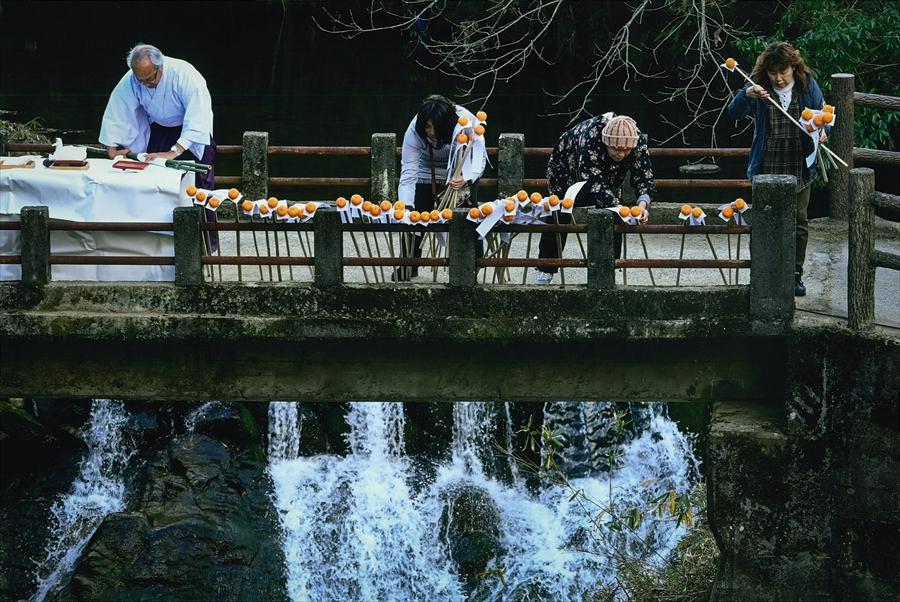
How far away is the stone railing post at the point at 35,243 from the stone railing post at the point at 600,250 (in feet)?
11.8

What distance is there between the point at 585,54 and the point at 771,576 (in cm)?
1585

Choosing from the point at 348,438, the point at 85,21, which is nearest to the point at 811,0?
the point at 348,438

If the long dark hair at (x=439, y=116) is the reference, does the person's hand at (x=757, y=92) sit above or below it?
above

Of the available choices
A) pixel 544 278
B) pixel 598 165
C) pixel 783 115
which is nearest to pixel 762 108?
pixel 783 115

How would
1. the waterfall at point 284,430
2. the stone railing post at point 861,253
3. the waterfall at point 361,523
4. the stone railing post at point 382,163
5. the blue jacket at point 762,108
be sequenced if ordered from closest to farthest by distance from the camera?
the stone railing post at point 861,253, the blue jacket at point 762,108, the stone railing post at point 382,163, the waterfall at point 361,523, the waterfall at point 284,430

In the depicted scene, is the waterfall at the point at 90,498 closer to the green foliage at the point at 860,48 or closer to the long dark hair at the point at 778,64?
the long dark hair at the point at 778,64

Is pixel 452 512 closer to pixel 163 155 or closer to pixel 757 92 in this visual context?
pixel 163 155

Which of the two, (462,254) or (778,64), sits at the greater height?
(778,64)

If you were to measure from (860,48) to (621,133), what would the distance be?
6.35 m

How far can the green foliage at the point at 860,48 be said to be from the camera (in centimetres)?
1435

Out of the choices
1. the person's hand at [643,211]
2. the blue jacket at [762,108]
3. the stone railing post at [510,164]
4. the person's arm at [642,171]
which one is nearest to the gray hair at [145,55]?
the stone railing post at [510,164]

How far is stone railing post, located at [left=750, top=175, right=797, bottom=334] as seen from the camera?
905 cm

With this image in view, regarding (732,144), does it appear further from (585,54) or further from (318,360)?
(318,360)

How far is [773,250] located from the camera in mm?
9078
